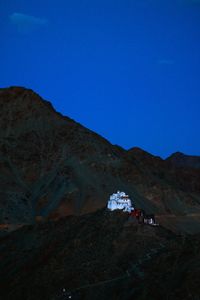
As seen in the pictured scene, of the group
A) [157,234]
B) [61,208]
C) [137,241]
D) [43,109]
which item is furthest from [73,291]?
[43,109]

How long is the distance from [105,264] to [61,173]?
75464mm

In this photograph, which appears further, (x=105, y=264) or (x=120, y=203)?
(x=120, y=203)

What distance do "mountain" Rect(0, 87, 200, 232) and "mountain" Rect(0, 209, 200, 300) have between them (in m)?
46.3

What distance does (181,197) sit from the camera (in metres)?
121

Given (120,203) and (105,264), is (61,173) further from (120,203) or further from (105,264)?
(105,264)

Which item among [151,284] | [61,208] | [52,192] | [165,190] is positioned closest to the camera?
[151,284]

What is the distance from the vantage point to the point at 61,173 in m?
111

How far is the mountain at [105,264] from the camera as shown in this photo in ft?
96.5

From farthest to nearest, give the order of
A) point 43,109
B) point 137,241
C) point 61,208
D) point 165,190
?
point 43,109 < point 165,190 < point 61,208 < point 137,241

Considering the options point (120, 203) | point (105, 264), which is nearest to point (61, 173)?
point (120, 203)

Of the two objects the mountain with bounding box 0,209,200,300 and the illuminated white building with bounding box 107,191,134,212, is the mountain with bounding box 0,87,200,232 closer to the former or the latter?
the illuminated white building with bounding box 107,191,134,212

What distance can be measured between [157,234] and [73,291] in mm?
7994

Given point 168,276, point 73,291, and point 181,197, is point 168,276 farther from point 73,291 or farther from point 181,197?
point 181,197

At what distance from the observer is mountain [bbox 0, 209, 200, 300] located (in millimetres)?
29422
